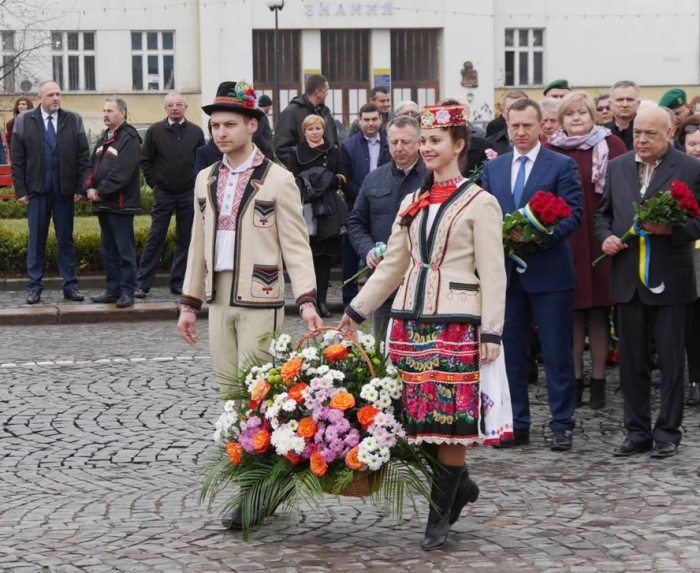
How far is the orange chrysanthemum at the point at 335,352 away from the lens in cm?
628

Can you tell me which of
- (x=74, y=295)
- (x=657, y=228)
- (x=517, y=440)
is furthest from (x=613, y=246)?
(x=74, y=295)

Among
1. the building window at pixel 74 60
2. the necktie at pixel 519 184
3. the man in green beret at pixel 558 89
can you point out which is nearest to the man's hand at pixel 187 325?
the necktie at pixel 519 184

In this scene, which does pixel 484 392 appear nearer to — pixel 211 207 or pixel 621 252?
pixel 211 207

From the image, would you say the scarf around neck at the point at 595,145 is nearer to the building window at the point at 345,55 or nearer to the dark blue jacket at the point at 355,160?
the dark blue jacket at the point at 355,160

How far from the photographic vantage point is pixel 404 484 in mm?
6094

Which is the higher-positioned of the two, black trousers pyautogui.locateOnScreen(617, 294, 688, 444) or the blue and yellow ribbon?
the blue and yellow ribbon

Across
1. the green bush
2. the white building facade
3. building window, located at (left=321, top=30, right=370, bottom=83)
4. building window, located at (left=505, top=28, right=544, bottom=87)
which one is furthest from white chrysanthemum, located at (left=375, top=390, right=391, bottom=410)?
building window, located at (left=505, top=28, right=544, bottom=87)

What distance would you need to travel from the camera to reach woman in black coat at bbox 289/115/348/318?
14109 mm

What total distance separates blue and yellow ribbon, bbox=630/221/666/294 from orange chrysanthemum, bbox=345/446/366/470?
2721 mm

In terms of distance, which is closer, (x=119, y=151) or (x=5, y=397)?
(x=5, y=397)

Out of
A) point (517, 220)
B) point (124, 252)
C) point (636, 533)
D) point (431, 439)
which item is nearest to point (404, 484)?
point (431, 439)

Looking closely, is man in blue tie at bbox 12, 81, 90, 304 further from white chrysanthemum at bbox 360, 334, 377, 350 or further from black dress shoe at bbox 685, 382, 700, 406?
white chrysanthemum at bbox 360, 334, 377, 350

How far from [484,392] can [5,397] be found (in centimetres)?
503

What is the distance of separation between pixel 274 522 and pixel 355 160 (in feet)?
25.3
